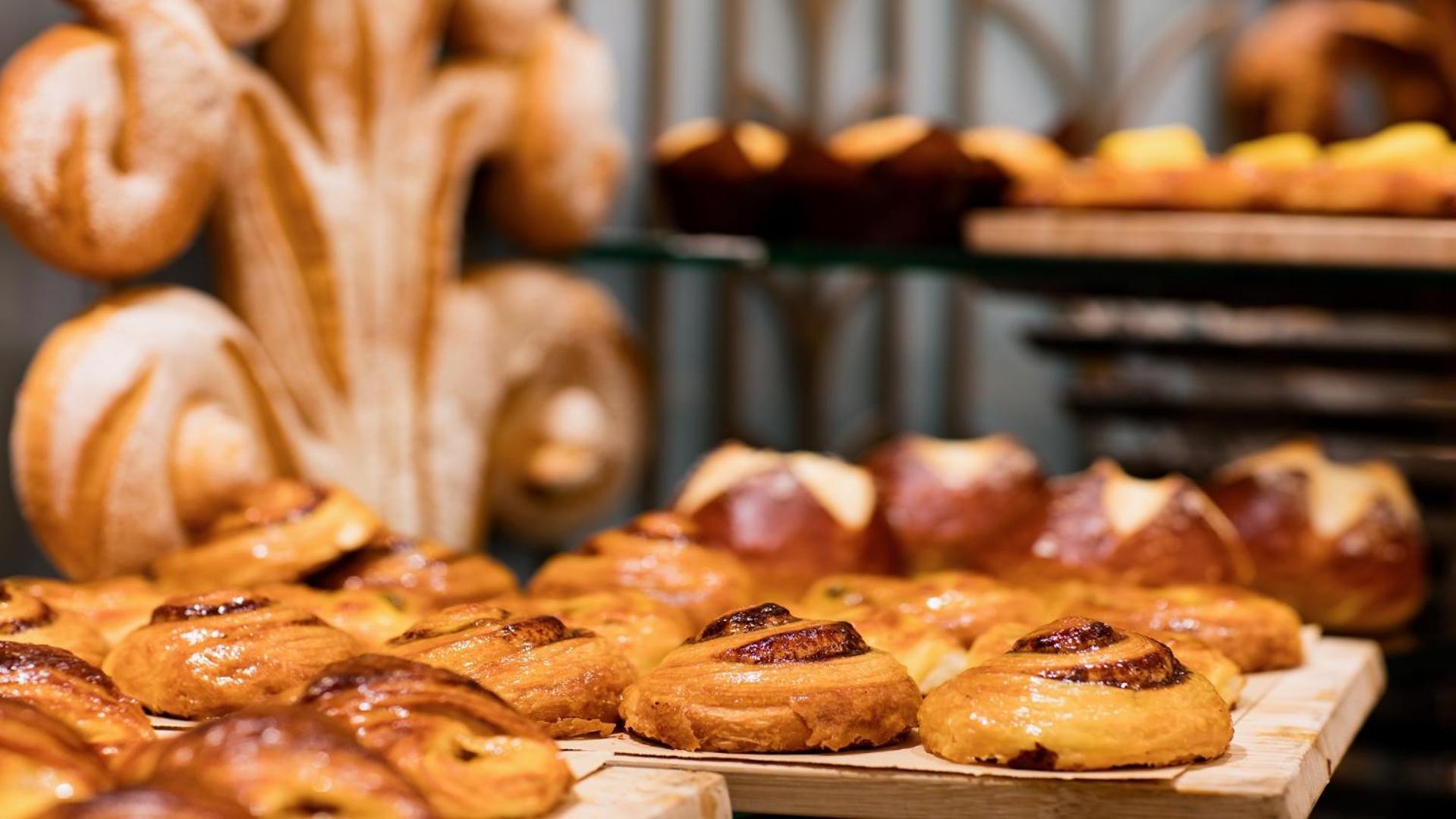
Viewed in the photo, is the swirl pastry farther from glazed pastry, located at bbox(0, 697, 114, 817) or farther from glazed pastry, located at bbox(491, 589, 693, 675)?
glazed pastry, located at bbox(0, 697, 114, 817)

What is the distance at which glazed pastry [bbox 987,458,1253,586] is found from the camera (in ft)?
7.42

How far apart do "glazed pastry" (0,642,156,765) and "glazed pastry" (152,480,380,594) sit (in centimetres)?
45

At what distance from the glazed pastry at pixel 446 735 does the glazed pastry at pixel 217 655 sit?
0.27 metres

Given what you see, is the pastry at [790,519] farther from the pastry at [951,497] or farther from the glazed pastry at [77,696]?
the glazed pastry at [77,696]

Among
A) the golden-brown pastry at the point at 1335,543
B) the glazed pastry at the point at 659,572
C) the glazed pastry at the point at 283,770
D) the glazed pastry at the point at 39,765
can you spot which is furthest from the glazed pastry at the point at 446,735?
the golden-brown pastry at the point at 1335,543

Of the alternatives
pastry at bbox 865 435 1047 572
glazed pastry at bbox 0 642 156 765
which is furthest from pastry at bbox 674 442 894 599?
glazed pastry at bbox 0 642 156 765

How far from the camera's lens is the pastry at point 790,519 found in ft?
7.54

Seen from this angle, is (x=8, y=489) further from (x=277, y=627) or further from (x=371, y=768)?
(x=371, y=768)

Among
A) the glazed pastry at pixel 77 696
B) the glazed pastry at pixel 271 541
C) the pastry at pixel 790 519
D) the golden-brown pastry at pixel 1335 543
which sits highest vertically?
the glazed pastry at pixel 77 696

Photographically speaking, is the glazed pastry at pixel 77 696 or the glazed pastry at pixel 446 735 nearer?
the glazed pastry at pixel 446 735

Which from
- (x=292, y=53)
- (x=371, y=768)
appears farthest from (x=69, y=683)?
(x=292, y=53)

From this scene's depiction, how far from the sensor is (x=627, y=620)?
1791 millimetres

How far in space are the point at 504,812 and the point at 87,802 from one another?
0.30m

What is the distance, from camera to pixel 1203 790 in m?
1.44
